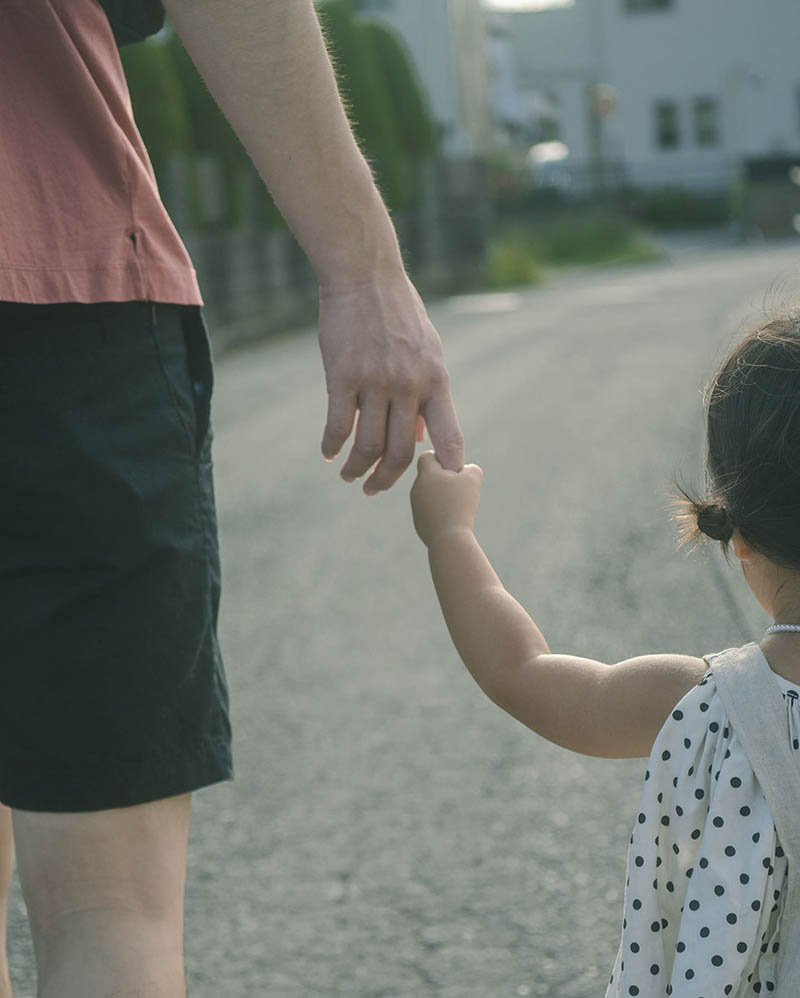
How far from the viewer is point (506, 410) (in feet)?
32.4

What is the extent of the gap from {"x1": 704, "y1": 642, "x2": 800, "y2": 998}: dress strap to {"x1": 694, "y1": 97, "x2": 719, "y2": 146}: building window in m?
45.3

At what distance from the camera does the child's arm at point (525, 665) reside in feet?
5.30

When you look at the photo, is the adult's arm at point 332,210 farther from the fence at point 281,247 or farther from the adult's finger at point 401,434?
the fence at point 281,247

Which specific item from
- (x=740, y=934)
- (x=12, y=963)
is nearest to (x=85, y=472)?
(x=740, y=934)

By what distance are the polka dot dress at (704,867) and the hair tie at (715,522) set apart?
171 millimetres

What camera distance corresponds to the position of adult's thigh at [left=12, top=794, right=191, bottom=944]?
5.10 ft

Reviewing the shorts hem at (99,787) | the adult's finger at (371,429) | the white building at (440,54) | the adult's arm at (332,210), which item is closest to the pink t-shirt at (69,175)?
the adult's arm at (332,210)

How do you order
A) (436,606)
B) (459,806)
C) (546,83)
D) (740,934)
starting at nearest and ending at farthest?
(740,934) → (459,806) → (436,606) → (546,83)

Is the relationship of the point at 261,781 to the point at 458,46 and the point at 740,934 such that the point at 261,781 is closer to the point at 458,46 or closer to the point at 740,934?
the point at 740,934

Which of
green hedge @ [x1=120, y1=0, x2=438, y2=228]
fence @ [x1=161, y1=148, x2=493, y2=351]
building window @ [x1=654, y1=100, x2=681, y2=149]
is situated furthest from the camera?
building window @ [x1=654, y1=100, x2=681, y2=149]

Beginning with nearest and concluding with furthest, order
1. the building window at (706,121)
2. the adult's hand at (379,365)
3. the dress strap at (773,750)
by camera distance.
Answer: the dress strap at (773,750) < the adult's hand at (379,365) < the building window at (706,121)

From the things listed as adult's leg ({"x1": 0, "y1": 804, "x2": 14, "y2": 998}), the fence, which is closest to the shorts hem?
adult's leg ({"x1": 0, "y1": 804, "x2": 14, "y2": 998})

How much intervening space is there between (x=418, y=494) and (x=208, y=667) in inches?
14.5

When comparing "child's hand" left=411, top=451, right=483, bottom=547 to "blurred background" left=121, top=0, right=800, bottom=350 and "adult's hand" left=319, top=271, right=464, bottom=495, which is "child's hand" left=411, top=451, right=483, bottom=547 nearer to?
"adult's hand" left=319, top=271, right=464, bottom=495
